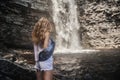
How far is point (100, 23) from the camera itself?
22.6 meters

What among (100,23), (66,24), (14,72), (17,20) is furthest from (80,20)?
(14,72)

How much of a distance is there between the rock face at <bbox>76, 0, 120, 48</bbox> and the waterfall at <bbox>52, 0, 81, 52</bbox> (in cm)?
67

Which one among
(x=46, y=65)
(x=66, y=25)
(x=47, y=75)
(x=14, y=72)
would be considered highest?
(x=46, y=65)

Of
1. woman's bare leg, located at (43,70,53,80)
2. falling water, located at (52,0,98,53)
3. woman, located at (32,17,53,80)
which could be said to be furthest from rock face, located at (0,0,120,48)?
woman's bare leg, located at (43,70,53,80)

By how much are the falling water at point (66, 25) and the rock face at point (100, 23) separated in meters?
0.67

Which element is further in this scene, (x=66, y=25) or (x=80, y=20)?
(x=80, y=20)

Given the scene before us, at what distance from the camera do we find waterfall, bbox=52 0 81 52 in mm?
22344

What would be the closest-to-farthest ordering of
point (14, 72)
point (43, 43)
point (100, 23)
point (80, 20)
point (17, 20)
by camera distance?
1. point (43, 43)
2. point (14, 72)
3. point (17, 20)
4. point (100, 23)
5. point (80, 20)

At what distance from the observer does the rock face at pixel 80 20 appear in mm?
18859

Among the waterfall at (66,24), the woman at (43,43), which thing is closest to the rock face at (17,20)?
the waterfall at (66,24)

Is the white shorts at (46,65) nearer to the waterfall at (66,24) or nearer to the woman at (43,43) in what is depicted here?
the woman at (43,43)

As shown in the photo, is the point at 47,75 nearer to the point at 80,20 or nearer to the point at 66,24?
the point at 66,24

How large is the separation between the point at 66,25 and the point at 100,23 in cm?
281

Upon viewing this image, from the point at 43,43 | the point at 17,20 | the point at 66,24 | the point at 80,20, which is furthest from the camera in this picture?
the point at 80,20
